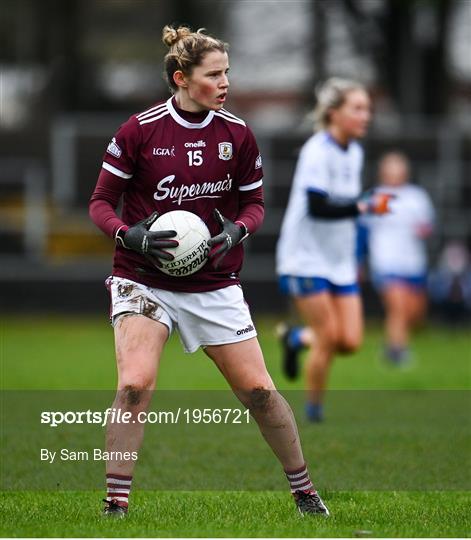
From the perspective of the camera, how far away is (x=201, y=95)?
6.12m

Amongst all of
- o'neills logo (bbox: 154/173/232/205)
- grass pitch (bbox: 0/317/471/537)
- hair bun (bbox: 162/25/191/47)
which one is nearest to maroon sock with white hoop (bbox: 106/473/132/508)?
grass pitch (bbox: 0/317/471/537)

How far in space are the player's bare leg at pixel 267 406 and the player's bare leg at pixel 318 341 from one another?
3.49m

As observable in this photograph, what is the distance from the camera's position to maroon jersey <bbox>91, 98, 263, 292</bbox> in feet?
20.0

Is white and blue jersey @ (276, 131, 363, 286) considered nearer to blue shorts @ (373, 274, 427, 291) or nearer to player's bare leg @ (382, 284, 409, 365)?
player's bare leg @ (382, 284, 409, 365)

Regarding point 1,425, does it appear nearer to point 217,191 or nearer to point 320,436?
point 320,436

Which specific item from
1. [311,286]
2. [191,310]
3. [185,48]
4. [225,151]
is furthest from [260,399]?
[311,286]

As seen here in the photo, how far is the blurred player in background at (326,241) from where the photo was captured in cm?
962

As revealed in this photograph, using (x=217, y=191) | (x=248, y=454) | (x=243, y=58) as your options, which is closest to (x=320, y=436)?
(x=248, y=454)

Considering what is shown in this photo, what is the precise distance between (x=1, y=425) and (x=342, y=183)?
3071 mm

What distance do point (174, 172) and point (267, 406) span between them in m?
1.18

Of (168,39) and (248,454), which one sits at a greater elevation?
(168,39)

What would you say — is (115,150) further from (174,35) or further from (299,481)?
(299,481)

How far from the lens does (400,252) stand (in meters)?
16.4

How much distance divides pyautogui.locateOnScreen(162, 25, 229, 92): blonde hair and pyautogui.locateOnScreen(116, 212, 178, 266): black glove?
78cm
